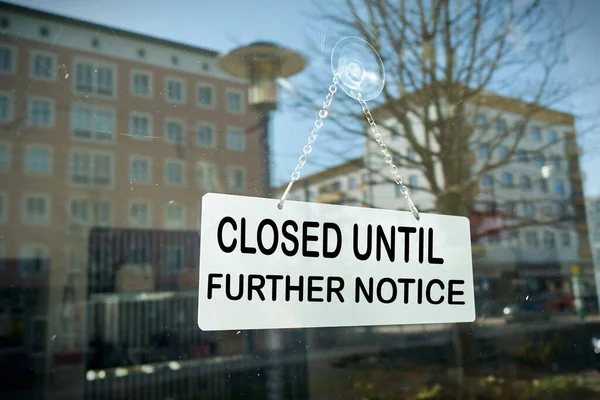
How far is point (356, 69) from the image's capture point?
1.65 metres

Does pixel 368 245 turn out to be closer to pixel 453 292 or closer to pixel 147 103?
pixel 453 292

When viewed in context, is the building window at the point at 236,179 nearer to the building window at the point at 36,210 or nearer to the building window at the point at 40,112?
the building window at the point at 40,112

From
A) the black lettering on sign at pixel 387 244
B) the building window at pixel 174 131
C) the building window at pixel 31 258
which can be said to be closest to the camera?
the black lettering on sign at pixel 387 244

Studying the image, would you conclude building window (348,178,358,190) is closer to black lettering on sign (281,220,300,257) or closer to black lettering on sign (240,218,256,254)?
black lettering on sign (281,220,300,257)

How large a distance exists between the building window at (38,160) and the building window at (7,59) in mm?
1091

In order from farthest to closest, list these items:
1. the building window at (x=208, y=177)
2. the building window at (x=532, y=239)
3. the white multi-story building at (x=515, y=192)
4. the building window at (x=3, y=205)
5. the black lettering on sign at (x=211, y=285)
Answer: the building window at (x=3, y=205) < the building window at (x=532, y=239) < the white multi-story building at (x=515, y=192) < the building window at (x=208, y=177) < the black lettering on sign at (x=211, y=285)

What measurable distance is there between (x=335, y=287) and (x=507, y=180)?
4.39 feet

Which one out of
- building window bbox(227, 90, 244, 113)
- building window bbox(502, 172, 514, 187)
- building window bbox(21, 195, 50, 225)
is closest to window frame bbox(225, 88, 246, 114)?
building window bbox(227, 90, 244, 113)

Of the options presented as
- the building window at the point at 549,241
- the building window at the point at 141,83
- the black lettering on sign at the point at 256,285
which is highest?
the building window at the point at 141,83

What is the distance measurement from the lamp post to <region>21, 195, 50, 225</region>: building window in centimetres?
248

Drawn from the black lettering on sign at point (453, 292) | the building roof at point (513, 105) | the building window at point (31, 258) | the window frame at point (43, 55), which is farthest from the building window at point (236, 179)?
the building window at point (31, 258)

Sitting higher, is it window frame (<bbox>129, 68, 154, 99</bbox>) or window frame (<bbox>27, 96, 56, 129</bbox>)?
window frame (<bbox>27, 96, 56, 129</bbox>)

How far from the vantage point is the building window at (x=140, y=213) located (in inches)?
69.1

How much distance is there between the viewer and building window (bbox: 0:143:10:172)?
272 centimetres
